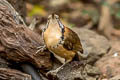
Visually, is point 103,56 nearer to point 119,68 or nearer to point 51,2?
point 119,68

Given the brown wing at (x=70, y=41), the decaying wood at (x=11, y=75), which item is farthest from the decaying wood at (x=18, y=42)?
the brown wing at (x=70, y=41)

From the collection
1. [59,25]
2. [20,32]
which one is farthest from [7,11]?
[59,25]

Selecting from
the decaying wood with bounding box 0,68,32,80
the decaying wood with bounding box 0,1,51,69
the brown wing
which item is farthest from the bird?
the decaying wood with bounding box 0,68,32,80

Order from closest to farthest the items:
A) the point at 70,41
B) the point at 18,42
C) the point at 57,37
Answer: the point at 57,37 < the point at 18,42 < the point at 70,41

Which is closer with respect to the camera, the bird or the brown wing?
the bird

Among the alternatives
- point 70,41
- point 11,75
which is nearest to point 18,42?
point 11,75

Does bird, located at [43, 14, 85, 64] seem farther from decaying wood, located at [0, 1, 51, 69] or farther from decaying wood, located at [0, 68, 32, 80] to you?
decaying wood, located at [0, 68, 32, 80]

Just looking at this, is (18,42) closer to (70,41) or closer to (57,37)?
(57,37)

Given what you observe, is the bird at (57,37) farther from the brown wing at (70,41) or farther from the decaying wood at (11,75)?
the decaying wood at (11,75)
